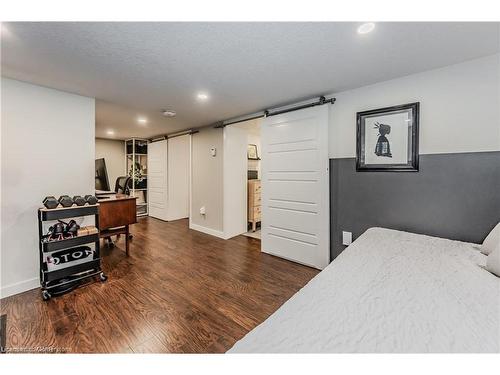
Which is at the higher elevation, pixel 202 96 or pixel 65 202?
pixel 202 96

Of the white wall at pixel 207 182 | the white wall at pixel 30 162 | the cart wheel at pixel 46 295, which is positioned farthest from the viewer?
the white wall at pixel 207 182

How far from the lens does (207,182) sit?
14.4ft

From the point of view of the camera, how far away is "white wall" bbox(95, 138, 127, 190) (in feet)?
19.0

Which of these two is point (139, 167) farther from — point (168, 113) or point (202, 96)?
point (202, 96)

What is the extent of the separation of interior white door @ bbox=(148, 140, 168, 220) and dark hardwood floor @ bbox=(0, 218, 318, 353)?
2449 mm

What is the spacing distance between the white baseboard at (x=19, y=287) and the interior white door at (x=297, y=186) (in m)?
2.74

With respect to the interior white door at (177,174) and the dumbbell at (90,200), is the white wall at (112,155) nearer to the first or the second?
the interior white door at (177,174)

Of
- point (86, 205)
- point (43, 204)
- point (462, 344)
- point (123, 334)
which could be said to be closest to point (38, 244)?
point (43, 204)

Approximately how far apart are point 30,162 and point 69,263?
1152 millimetres

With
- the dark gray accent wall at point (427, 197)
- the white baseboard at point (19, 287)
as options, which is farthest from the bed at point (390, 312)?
the white baseboard at point (19, 287)

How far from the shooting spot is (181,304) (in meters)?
2.00

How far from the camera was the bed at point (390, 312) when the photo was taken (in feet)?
2.42

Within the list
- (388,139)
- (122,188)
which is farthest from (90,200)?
(388,139)
